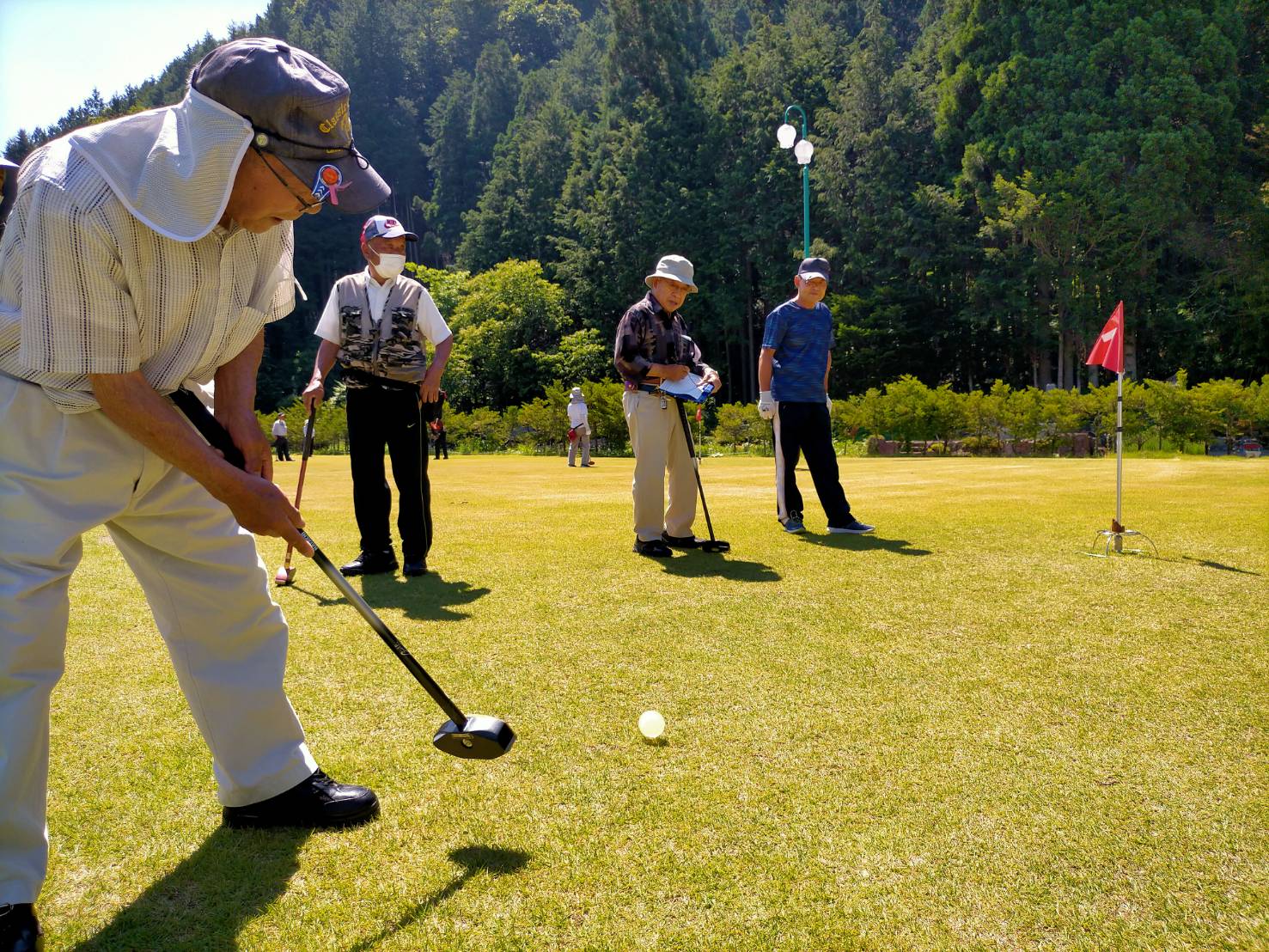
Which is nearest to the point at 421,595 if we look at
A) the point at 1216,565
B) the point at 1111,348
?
the point at 1216,565

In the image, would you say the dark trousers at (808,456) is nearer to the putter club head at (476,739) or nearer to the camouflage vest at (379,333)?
the camouflage vest at (379,333)

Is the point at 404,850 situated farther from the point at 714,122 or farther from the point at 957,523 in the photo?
the point at 714,122

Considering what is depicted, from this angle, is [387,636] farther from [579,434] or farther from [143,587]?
[579,434]

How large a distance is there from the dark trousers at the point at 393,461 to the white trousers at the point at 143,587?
384 cm

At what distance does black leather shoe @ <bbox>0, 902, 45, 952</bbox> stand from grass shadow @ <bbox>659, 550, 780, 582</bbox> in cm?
453

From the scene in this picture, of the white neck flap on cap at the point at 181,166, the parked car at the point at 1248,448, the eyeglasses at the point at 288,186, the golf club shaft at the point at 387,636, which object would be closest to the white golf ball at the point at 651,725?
the golf club shaft at the point at 387,636

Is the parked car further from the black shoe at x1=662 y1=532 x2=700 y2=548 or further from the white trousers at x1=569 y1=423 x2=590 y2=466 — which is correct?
the black shoe at x1=662 y1=532 x2=700 y2=548

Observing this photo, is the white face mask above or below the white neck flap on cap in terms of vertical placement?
above

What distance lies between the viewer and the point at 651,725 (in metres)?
3.39

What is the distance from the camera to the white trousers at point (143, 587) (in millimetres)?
2299

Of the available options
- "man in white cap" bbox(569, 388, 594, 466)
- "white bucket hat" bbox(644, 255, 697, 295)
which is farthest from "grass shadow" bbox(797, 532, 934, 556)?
"man in white cap" bbox(569, 388, 594, 466)

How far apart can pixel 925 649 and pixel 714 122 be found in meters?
55.0

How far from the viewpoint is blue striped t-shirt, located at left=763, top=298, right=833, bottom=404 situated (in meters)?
8.56

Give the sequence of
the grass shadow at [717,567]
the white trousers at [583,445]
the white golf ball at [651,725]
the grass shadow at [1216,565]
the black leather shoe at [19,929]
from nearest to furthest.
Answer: the black leather shoe at [19,929]
the white golf ball at [651,725]
the grass shadow at [1216,565]
the grass shadow at [717,567]
the white trousers at [583,445]
